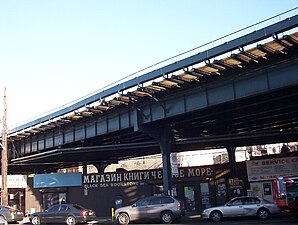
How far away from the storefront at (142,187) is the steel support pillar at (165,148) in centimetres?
484

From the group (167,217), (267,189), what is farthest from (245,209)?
(267,189)

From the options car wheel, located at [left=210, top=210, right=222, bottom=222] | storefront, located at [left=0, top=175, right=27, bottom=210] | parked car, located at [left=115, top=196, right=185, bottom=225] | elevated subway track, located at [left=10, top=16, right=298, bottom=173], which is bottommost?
car wheel, located at [left=210, top=210, right=222, bottom=222]

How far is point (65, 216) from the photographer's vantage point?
2828cm

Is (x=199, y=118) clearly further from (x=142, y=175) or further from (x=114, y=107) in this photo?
(x=142, y=175)

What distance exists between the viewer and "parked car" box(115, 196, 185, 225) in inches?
1018

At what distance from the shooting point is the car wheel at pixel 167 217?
25.8 meters

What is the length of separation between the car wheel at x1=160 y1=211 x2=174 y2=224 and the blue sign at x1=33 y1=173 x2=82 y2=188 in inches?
642

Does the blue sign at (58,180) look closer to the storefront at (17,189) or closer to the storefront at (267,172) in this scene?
the storefront at (17,189)

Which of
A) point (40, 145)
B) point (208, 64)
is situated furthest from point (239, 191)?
point (40, 145)

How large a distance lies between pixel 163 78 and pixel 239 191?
15.6 meters

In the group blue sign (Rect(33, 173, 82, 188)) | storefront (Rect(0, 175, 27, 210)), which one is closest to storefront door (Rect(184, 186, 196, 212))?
blue sign (Rect(33, 173, 82, 188))

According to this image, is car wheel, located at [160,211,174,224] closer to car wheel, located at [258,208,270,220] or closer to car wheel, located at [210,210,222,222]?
car wheel, located at [210,210,222,222]

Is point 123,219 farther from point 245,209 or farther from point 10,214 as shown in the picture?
point 10,214

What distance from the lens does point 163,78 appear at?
27.6 m
